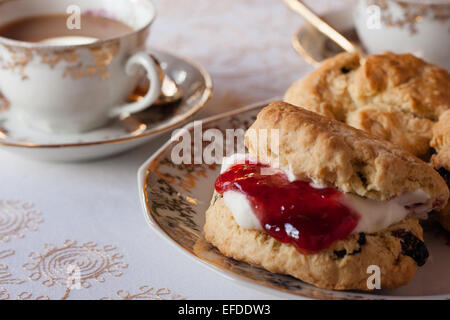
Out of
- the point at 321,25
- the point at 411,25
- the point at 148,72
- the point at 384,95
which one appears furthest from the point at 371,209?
the point at 321,25

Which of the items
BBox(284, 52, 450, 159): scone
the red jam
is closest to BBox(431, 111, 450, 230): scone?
BBox(284, 52, 450, 159): scone

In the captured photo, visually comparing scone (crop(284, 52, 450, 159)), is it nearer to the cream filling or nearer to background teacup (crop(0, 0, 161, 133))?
the cream filling

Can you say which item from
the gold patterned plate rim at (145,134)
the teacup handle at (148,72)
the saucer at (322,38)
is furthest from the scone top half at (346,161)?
the saucer at (322,38)

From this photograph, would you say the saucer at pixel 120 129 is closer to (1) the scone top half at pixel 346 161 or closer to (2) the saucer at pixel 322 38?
(2) the saucer at pixel 322 38

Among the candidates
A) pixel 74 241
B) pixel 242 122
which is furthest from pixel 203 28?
pixel 74 241

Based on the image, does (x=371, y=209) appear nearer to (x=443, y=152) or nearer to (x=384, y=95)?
(x=443, y=152)
